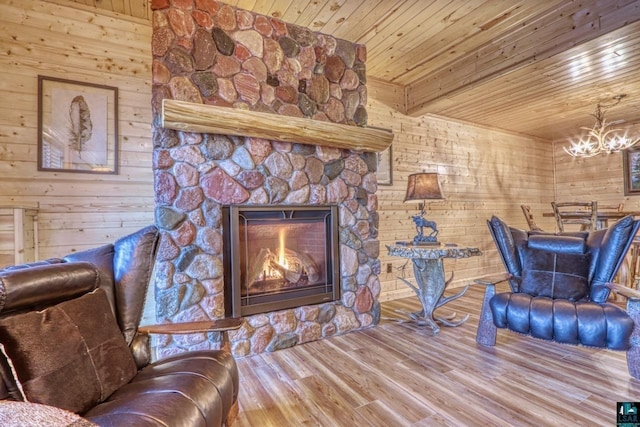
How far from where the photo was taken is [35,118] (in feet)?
7.90

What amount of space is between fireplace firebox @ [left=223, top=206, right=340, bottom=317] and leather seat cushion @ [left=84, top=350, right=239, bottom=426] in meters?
1.06

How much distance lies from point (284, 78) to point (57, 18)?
1.76 meters

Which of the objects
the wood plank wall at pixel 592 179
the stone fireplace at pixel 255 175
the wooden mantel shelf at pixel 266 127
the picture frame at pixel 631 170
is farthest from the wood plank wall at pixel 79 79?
the picture frame at pixel 631 170

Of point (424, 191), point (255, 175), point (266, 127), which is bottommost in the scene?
point (424, 191)

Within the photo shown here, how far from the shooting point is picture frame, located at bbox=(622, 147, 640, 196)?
5312 mm

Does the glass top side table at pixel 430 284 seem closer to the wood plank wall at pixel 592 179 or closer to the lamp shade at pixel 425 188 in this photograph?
the lamp shade at pixel 425 188

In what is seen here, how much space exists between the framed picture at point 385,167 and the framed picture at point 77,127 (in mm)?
2754

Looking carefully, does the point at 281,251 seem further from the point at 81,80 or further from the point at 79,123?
the point at 81,80

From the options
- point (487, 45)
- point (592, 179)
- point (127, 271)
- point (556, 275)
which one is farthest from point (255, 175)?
point (592, 179)

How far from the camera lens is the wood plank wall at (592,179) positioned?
5496 mm

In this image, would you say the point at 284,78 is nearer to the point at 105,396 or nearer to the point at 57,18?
the point at 57,18

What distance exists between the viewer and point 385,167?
405 cm

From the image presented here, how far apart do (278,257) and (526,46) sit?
2914 mm

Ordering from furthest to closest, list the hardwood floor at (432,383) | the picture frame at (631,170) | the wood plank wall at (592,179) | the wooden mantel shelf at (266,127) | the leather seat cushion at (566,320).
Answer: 1. the wood plank wall at (592,179)
2. the picture frame at (631,170)
3. the wooden mantel shelf at (266,127)
4. the leather seat cushion at (566,320)
5. the hardwood floor at (432,383)
